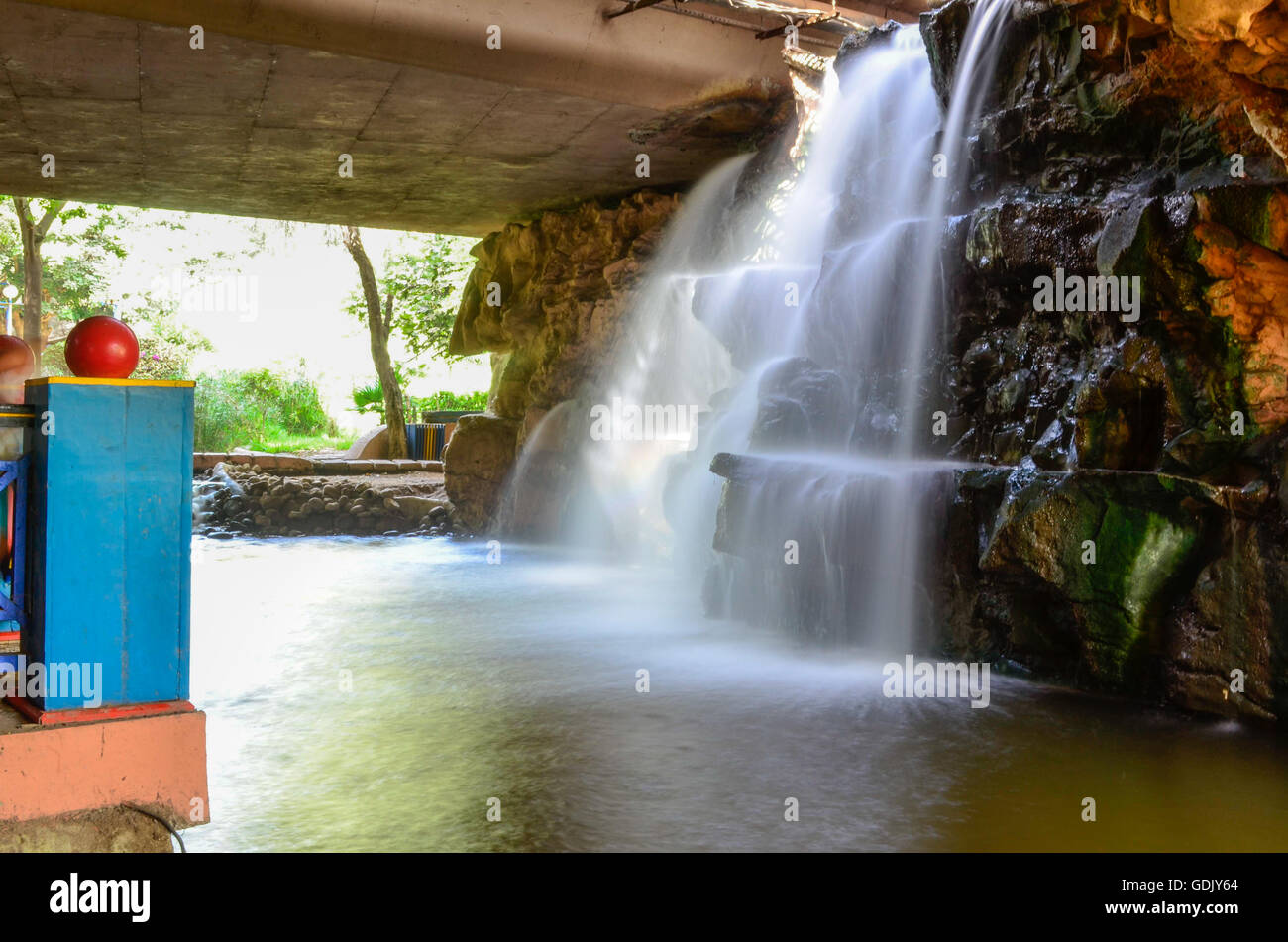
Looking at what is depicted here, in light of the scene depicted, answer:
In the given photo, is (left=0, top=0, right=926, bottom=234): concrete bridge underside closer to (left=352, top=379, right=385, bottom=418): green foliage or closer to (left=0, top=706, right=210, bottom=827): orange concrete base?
(left=0, top=706, right=210, bottom=827): orange concrete base

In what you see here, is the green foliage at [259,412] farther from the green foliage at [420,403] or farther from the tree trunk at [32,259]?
the tree trunk at [32,259]

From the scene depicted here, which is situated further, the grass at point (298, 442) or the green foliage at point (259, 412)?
the grass at point (298, 442)

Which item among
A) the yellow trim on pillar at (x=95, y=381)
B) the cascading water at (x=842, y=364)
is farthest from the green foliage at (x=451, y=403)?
the yellow trim on pillar at (x=95, y=381)

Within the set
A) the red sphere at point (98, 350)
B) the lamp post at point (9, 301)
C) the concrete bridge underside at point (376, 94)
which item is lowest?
the red sphere at point (98, 350)

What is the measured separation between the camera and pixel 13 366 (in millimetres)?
4129

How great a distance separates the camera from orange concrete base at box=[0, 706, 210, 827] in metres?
3.25

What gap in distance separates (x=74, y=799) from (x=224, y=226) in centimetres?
3018

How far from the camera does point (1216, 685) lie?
5.96 metres

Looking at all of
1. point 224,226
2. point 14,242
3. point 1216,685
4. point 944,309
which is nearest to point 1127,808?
point 1216,685

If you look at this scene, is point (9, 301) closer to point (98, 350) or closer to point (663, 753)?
point (663, 753)

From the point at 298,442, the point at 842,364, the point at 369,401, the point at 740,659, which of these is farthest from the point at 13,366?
the point at 298,442

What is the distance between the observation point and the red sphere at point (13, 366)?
13.5 feet

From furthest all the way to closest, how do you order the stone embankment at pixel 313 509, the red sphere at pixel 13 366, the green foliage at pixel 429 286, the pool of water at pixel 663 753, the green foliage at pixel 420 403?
the green foliage at pixel 420 403, the green foliage at pixel 429 286, the stone embankment at pixel 313 509, the pool of water at pixel 663 753, the red sphere at pixel 13 366

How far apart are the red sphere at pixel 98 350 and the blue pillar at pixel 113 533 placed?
62mm
